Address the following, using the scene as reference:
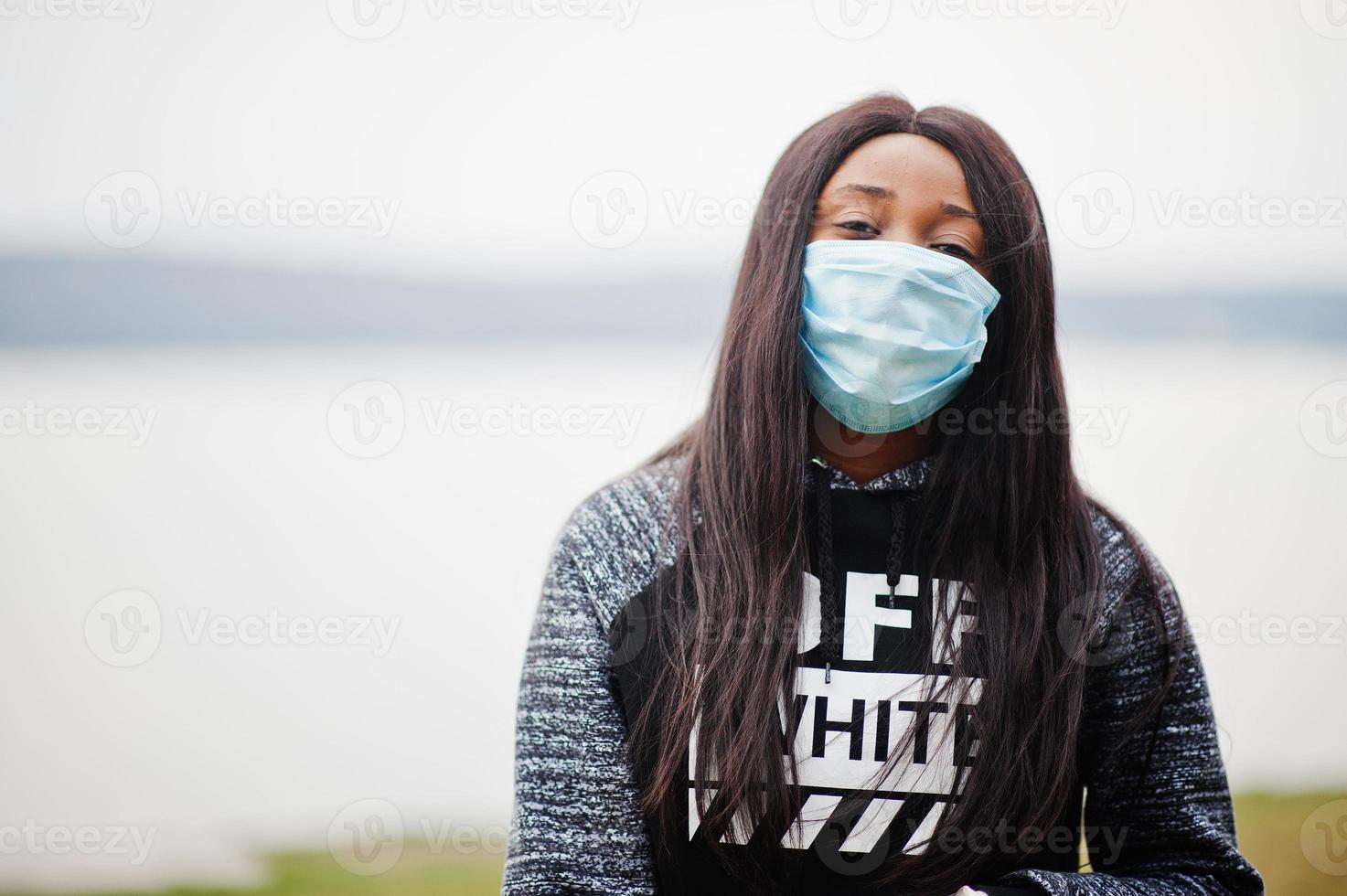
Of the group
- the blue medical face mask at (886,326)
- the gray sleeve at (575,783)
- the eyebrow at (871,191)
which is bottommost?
the gray sleeve at (575,783)

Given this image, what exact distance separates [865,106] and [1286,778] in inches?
100

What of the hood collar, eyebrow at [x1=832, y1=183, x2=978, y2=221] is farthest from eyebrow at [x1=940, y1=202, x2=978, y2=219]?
the hood collar

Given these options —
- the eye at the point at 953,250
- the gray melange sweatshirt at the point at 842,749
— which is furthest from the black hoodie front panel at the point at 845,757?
the eye at the point at 953,250

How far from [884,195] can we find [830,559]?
0.48 meters

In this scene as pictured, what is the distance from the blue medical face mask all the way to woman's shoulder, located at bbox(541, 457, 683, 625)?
0.27 m

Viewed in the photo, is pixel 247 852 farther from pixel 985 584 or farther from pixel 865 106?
pixel 865 106

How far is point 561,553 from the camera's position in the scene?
51.9 inches

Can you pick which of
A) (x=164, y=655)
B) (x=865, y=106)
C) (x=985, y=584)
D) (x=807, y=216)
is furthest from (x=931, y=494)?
(x=164, y=655)

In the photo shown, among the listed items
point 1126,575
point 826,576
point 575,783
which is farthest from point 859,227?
point 575,783

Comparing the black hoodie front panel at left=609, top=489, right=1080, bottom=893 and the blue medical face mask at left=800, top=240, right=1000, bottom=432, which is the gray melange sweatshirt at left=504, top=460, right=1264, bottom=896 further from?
the blue medical face mask at left=800, top=240, right=1000, bottom=432

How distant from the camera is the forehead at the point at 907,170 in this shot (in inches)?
51.1

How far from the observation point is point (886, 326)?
132cm

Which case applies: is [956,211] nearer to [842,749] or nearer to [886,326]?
[886,326]

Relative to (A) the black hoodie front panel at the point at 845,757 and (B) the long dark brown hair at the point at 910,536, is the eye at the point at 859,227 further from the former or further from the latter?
(A) the black hoodie front panel at the point at 845,757
